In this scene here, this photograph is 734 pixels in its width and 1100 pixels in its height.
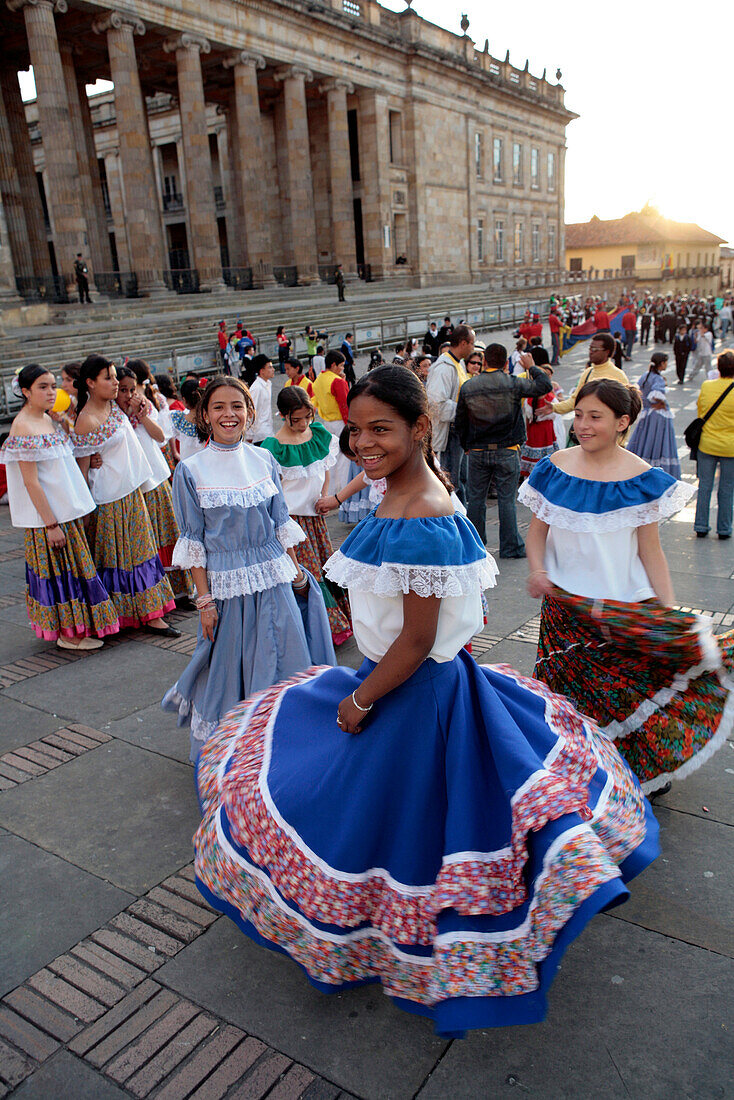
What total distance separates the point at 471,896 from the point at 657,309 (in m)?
43.6

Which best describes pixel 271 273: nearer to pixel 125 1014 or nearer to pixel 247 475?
pixel 247 475

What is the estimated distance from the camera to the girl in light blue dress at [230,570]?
378 cm

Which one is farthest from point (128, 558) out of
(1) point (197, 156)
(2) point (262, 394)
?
(1) point (197, 156)

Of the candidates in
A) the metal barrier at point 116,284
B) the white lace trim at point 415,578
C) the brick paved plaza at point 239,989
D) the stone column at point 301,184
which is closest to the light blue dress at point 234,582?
the brick paved plaza at point 239,989

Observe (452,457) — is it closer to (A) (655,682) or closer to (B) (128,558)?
(B) (128,558)

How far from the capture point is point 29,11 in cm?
2367

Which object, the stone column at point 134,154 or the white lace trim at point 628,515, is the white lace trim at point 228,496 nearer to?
the white lace trim at point 628,515

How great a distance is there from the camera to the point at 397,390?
7.31ft

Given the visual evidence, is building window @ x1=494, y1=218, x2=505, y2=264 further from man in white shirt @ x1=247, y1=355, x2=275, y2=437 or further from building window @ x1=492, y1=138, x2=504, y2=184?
man in white shirt @ x1=247, y1=355, x2=275, y2=437

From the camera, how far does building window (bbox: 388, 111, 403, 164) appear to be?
1590 inches

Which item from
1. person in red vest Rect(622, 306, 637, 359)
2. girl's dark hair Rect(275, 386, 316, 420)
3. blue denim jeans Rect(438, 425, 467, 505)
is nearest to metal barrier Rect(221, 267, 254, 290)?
person in red vest Rect(622, 306, 637, 359)

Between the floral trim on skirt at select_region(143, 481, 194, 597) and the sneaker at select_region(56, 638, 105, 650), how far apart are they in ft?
3.41

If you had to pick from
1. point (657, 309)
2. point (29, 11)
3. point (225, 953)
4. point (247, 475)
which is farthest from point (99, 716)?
point (657, 309)

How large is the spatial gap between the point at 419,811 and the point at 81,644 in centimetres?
437
